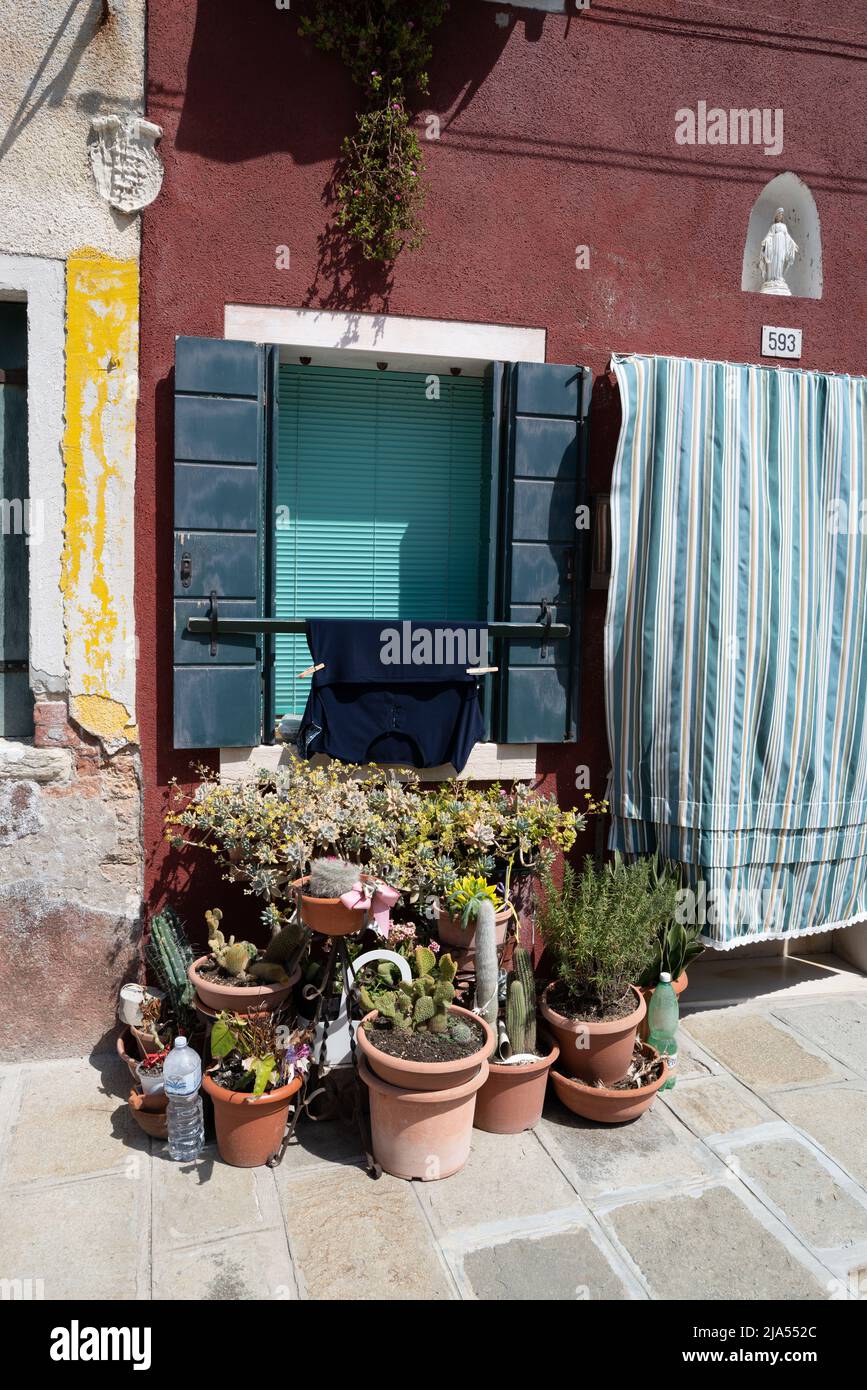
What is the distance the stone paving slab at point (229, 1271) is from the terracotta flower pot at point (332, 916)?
1060 millimetres

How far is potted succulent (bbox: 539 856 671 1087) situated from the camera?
4.21 m

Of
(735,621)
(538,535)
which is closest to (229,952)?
(538,535)

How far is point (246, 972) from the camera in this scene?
416 cm

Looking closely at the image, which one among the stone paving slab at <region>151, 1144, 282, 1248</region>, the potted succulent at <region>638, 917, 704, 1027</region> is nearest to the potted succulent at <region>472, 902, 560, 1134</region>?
the potted succulent at <region>638, 917, 704, 1027</region>

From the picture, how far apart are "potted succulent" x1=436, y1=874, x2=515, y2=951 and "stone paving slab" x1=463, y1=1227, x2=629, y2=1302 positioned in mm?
1211

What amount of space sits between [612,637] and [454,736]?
0.88m

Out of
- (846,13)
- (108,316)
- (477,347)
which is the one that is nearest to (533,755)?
(477,347)

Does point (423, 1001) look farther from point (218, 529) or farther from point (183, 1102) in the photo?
point (218, 529)

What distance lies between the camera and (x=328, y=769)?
15.0 ft

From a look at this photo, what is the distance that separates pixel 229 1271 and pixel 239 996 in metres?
1.00

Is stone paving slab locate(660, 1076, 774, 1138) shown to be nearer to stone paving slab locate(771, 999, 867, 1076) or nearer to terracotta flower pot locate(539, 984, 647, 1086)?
terracotta flower pot locate(539, 984, 647, 1086)

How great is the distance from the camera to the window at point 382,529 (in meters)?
4.43

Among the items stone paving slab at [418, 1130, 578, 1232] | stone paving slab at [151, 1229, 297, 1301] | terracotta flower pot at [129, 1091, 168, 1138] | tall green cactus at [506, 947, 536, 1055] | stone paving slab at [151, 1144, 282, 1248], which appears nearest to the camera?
stone paving slab at [151, 1229, 297, 1301]

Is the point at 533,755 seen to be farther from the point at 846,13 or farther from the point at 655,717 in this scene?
the point at 846,13
